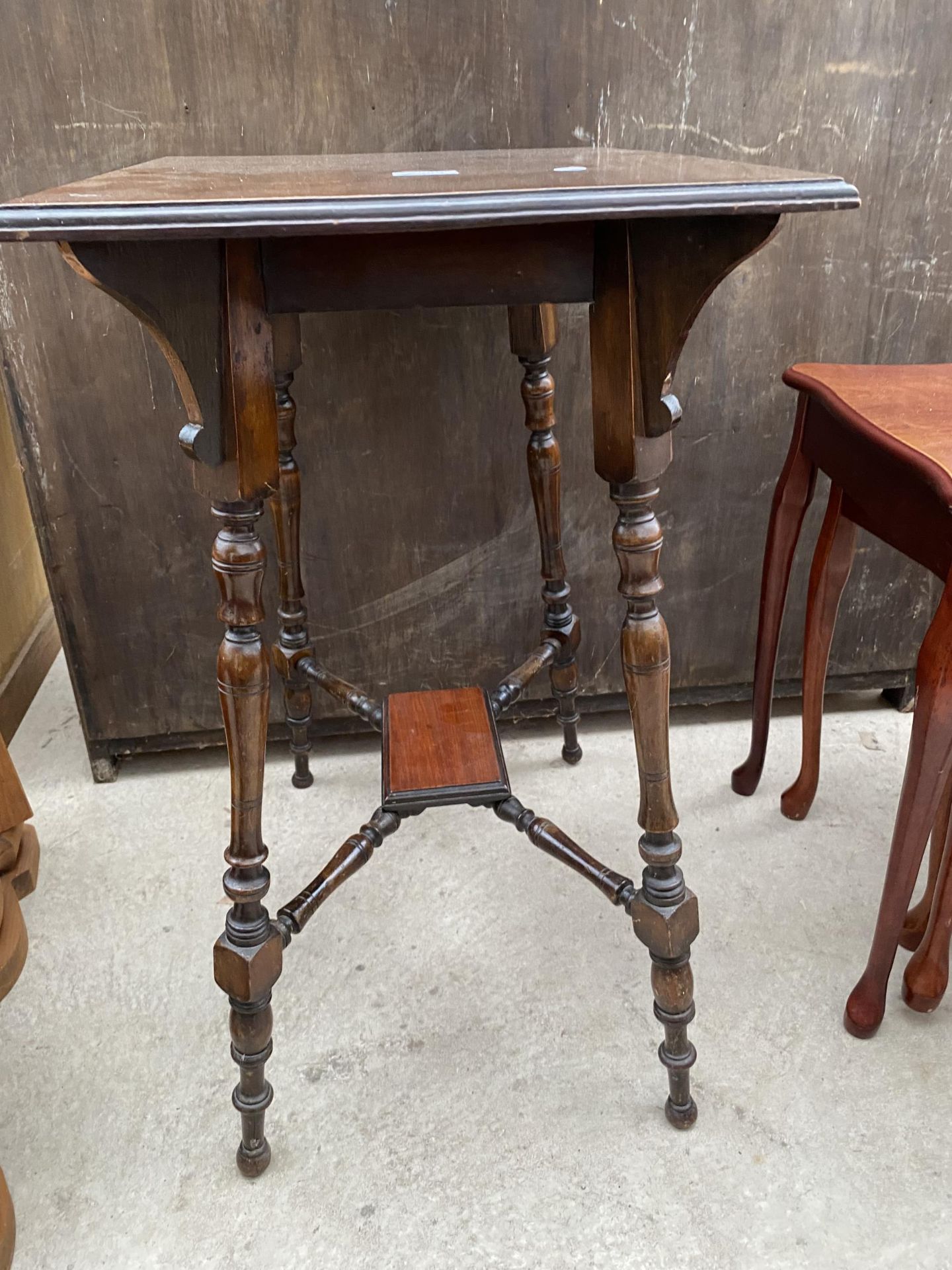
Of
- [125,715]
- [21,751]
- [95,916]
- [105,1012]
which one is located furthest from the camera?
[21,751]

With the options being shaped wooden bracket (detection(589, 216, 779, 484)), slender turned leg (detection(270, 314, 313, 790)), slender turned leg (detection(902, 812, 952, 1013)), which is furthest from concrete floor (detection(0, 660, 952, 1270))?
shaped wooden bracket (detection(589, 216, 779, 484))

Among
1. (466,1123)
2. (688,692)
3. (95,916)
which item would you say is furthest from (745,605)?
(95,916)

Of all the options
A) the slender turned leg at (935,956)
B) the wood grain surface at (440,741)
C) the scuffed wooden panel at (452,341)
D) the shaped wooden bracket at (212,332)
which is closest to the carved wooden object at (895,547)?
the slender turned leg at (935,956)

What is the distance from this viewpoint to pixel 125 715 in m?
1.71

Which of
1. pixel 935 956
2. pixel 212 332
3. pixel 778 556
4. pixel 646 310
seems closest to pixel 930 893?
pixel 935 956

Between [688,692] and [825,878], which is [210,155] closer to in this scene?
[688,692]

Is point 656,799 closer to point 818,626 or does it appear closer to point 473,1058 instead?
point 473,1058

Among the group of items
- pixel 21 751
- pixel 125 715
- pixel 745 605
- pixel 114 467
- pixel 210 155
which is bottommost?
pixel 21 751

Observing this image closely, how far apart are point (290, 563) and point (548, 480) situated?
0.41m

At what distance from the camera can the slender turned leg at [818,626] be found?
4.65ft

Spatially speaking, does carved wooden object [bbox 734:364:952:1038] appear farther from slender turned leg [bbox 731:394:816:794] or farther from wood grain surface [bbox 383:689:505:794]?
wood grain surface [bbox 383:689:505:794]

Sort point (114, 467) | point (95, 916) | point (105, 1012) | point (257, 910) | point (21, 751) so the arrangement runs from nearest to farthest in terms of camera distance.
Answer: point (257, 910) → point (105, 1012) → point (95, 916) → point (114, 467) → point (21, 751)

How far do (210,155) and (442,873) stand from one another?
1.08m

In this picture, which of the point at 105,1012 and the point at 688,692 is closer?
the point at 105,1012
